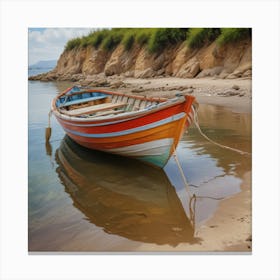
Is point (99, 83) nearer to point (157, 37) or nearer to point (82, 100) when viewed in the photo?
point (82, 100)

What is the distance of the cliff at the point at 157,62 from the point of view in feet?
22.6

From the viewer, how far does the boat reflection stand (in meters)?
3.40

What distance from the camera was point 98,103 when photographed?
7172 mm

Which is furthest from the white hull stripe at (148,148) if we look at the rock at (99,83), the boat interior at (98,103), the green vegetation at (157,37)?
the rock at (99,83)

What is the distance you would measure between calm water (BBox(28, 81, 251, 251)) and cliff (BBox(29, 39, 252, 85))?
141 centimetres

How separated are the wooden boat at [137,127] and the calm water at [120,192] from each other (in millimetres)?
325

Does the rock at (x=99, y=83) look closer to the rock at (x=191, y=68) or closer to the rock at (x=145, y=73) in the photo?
the rock at (x=145, y=73)

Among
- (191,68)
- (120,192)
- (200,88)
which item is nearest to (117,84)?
(191,68)

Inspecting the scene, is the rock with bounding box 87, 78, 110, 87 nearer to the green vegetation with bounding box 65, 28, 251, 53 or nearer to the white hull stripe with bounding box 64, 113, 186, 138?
the green vegetation with bounding box 65, 28, 251, 53

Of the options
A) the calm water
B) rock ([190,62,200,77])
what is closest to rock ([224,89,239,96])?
the calm water

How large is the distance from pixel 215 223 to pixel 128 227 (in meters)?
0.88

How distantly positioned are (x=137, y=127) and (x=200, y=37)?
11.9ft
